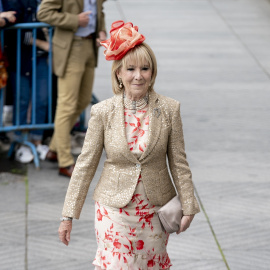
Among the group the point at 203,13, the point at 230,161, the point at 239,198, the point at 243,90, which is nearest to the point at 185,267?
the point at 239,198

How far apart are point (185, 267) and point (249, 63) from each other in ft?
20.8

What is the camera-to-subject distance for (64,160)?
7.15m

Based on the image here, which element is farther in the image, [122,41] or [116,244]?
[116,244]

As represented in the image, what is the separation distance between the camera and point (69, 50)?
22.9 ft

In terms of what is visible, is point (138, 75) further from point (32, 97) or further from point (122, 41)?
point (32, 97)

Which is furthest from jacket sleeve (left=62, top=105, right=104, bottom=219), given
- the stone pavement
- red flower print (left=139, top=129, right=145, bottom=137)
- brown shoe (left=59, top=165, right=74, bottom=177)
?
brown shoe (left=59, top=165, right=74, bottom=177)

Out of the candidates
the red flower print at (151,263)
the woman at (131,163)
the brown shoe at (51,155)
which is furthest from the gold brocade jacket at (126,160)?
the brown shoe at (51,155)

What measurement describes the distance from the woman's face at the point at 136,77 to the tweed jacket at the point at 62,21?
2.93m

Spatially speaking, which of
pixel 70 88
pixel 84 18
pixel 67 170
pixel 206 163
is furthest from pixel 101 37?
pixel 206 163

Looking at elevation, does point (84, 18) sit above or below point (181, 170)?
below

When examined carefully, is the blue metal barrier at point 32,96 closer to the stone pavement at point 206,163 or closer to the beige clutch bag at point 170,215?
the stone pavement at point 206,163

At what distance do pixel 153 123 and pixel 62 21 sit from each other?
9.97ft

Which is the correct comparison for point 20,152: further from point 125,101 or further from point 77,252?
point 125,101

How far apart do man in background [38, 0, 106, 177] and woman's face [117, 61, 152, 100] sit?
2935mm
